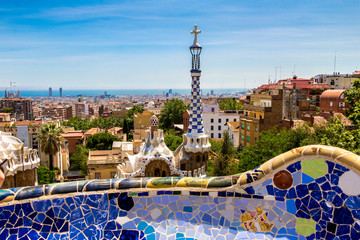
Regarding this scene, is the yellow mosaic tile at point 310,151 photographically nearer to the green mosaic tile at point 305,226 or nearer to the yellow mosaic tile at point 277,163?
the yellow mosaic tile at point 277,163

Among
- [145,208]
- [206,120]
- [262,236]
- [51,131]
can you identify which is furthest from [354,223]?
[206,120]

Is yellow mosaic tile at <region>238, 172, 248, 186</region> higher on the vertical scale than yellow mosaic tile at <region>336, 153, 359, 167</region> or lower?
lower

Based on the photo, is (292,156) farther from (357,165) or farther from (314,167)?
(357,165)

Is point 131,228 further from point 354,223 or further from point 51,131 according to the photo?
point 51,131

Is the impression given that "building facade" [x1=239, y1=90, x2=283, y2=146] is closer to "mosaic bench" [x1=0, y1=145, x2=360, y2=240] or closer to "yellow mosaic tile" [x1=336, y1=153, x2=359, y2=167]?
"mosaic bench" [x1=0, y1=145, x2=360, y2=240]

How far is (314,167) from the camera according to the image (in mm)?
3309

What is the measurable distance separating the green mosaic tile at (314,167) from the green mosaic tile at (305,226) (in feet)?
1.56

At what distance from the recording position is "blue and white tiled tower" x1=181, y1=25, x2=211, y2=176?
42.4ft

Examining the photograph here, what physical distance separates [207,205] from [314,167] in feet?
3.97

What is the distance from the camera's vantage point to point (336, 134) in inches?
453

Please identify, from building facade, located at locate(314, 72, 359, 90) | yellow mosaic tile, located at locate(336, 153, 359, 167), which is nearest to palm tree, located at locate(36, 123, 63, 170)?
yellow mosaic tile, located at locate(336, 153, 359, 167)

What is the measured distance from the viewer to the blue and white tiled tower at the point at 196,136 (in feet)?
42.4

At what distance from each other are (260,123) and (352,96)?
43.9 feet

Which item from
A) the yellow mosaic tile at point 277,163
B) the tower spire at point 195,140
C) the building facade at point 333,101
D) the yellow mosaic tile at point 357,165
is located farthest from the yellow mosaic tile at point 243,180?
the building facade at point 333,101
